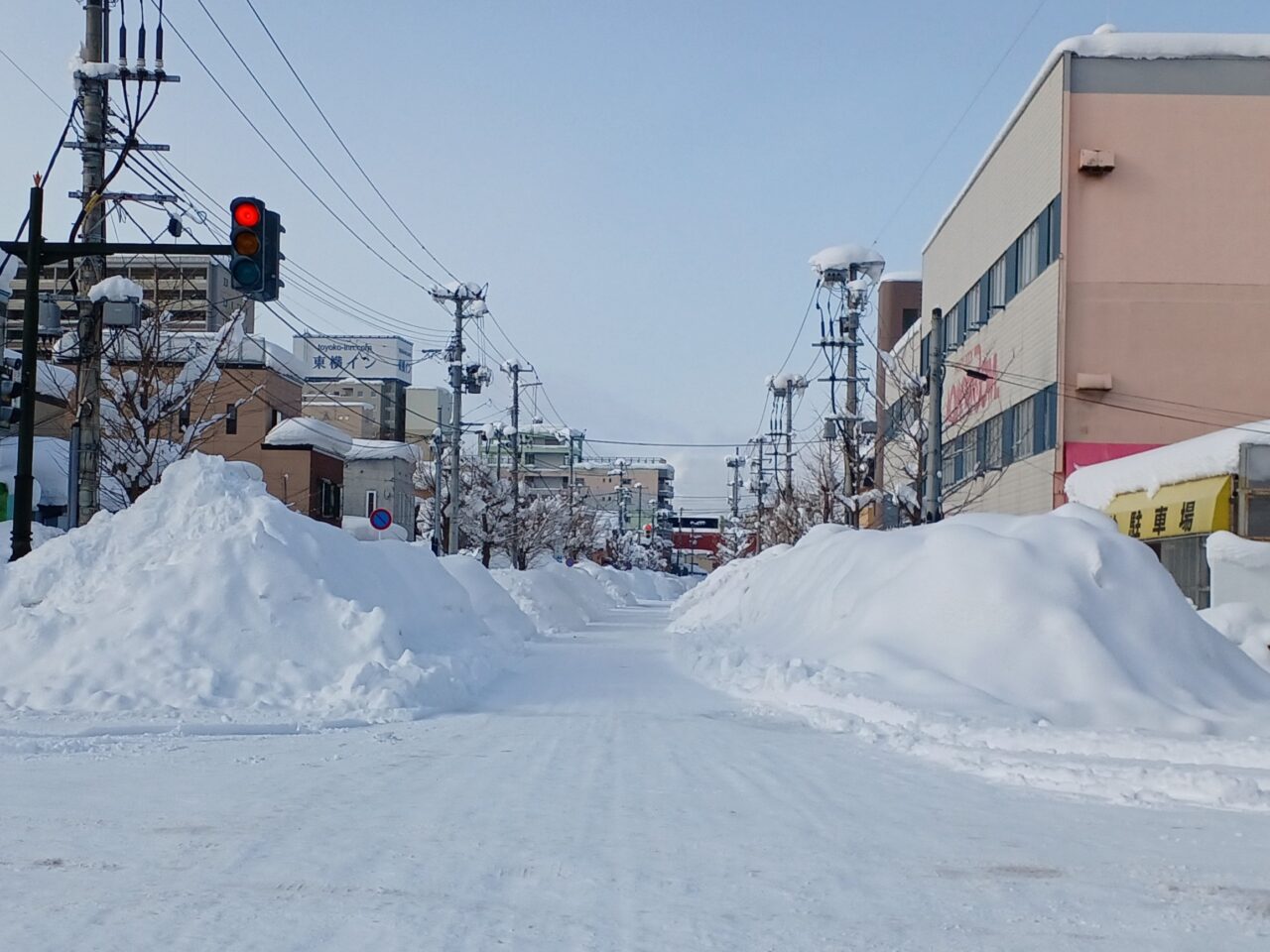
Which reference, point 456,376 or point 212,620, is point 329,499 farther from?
point 212,620

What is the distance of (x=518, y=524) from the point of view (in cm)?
5141

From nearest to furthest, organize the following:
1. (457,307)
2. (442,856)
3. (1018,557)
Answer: (442,856) < (1018,557) < (457,307)

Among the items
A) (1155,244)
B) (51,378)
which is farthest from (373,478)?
(1155,244)

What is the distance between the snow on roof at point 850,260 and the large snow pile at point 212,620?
2488 centimetres

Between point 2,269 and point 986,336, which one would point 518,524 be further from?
point 2,269

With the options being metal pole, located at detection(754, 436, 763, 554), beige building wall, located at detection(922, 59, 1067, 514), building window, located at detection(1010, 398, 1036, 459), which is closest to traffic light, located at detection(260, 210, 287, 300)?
beige building wall, located at detection(922, 59, 1067, 514)

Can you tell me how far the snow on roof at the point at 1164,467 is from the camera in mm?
25531

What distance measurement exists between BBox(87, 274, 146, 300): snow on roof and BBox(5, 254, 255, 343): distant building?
60cm

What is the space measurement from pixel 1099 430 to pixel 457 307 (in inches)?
760

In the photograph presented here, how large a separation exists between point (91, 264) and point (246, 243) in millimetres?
5878

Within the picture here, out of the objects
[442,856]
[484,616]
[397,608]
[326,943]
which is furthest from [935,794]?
[484,616]

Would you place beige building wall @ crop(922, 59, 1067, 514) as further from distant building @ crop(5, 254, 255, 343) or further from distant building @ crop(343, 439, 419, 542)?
distant building @ crop(343, 439, 419, 542)

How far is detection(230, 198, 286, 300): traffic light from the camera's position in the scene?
1271 cm

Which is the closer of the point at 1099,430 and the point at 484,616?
the point at 484,616
